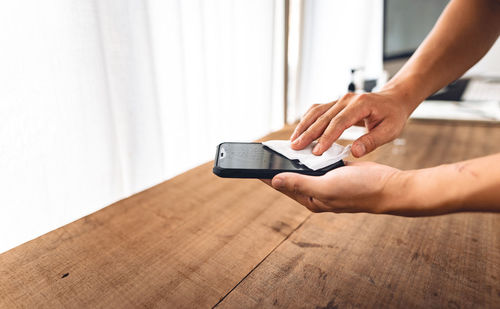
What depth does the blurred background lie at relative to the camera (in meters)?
0.63

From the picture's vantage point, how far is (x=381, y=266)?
0.41m

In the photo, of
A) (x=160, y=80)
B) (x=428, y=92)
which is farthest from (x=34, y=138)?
(x=428, y=92)

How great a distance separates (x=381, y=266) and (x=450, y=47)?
0.53 m

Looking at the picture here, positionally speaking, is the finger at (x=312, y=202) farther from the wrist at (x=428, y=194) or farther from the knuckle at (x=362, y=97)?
the knuckle at (x=362, y=97)

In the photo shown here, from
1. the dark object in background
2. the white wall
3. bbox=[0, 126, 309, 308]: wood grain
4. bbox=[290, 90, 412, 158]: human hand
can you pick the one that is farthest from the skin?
the white wall

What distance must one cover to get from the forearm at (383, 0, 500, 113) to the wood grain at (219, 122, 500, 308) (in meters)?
0.29

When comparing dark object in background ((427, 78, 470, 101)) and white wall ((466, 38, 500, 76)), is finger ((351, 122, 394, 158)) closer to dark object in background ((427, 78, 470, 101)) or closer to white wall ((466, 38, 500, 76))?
dark object in background ((427, 78, 470, 101))

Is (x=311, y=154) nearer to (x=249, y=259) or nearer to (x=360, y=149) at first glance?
(x=360, y=149)

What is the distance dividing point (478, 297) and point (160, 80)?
0.91 meters

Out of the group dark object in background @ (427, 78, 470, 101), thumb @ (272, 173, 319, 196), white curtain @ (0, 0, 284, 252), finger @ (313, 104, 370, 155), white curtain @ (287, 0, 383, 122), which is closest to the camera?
thumb @ (272, 173, 319, 196)

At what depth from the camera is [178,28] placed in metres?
0.94

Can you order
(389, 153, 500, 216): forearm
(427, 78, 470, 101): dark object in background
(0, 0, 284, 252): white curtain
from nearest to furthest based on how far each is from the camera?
1. (389, 153, 500, 216): forearm
2. (0, 0, 284, 252): white curtain
3. (427, 78, 470, 101): dark object in background

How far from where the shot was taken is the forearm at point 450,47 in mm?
627

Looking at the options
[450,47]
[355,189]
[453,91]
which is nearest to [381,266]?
[355,189]
